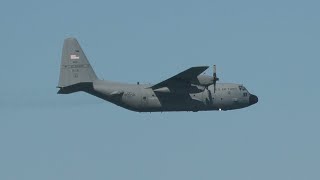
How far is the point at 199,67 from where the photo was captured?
Result: 12125 cm

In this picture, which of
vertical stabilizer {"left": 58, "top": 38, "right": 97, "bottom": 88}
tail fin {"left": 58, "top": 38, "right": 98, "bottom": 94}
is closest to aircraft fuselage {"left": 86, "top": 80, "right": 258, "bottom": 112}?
tail fin {"left": 58, "top": 38, "right": 98, "bottom": 94}

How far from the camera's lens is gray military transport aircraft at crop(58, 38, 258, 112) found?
123 metres

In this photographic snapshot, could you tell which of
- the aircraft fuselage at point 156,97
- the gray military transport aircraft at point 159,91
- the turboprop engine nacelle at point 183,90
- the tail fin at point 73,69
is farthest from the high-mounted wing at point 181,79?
the tail fin at point 73,69

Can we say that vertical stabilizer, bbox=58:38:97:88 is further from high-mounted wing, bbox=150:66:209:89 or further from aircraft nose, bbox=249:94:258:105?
aircraft nose, bbox=249:94:258:105

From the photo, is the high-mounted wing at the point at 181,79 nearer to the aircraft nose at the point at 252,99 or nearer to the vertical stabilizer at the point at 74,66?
the vertical stabilizer at the point at 74,66

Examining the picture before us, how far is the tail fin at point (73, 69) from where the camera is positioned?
123562 millimetres

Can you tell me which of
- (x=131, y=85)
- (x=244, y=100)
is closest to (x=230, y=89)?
(x=244, y=100)

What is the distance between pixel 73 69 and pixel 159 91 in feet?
29.3

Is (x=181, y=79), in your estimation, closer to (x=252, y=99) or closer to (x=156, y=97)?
(x=156, y=97)

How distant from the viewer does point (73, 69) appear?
411 ft

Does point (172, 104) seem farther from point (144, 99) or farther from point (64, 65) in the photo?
point (64, 65)

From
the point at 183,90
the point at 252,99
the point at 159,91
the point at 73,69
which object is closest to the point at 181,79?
the point at 183,90

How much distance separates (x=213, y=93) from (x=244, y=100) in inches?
162

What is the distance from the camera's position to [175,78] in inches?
4857
